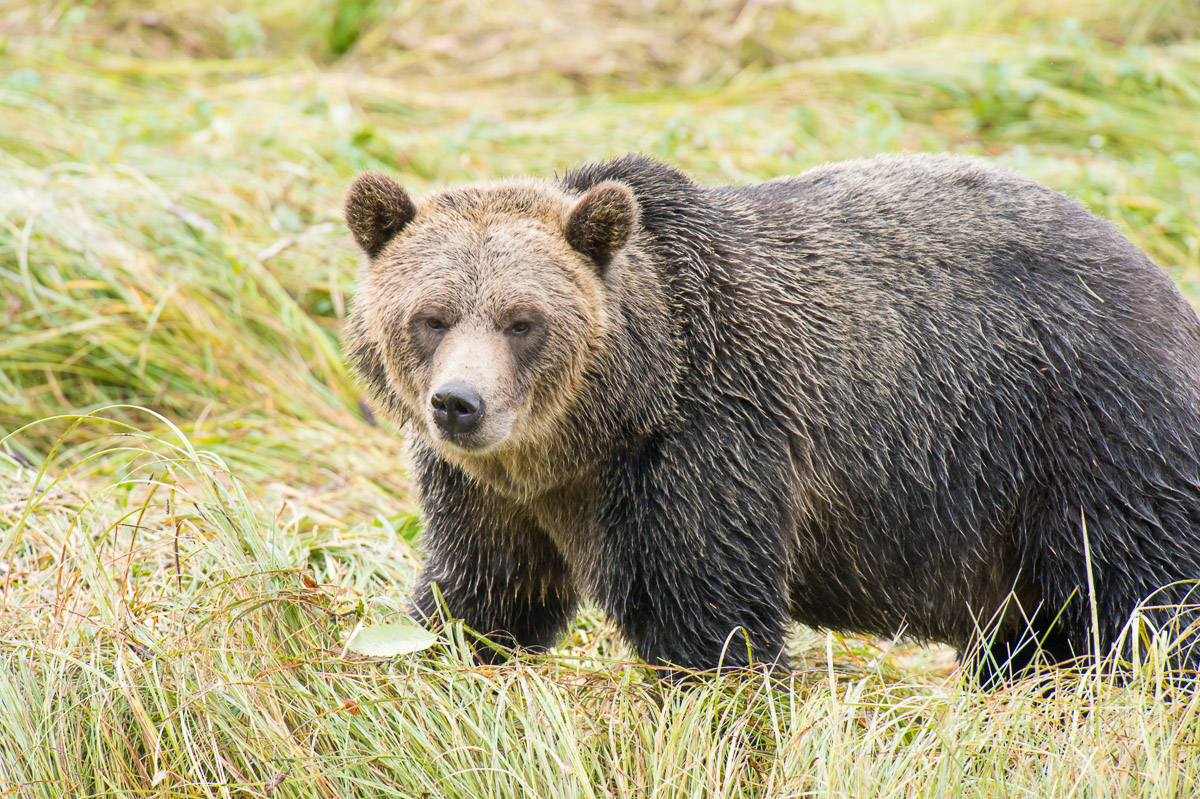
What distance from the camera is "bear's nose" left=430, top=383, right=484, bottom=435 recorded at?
13.5 ft

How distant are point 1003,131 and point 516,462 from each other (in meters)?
9.01

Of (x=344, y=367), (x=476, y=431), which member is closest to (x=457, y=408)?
(x=476, y=431)

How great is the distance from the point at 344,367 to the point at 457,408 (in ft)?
14.0

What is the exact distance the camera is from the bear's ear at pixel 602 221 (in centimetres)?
443

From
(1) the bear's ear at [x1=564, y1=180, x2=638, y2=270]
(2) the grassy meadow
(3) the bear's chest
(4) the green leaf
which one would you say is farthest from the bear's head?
(2) the grassy meadow

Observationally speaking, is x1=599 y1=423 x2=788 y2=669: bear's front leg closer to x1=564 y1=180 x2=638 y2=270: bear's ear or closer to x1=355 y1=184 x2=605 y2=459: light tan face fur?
x1=355 y1=184 x2=605 y2=459: light tan face fur

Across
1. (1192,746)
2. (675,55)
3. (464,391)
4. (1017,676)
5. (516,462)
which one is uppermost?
(675,55)

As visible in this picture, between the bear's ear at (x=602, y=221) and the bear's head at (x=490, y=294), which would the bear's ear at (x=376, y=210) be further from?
the bear's ear at (x=602, y=221)

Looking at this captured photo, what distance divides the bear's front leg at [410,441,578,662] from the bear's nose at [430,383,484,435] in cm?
66

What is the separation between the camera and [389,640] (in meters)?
4.48

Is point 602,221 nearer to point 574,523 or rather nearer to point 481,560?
point 574,523

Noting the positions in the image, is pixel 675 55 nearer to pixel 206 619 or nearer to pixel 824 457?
pixel 824 457

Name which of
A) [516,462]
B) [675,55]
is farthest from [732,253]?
[675,55]

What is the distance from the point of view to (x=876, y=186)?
5113 mm
